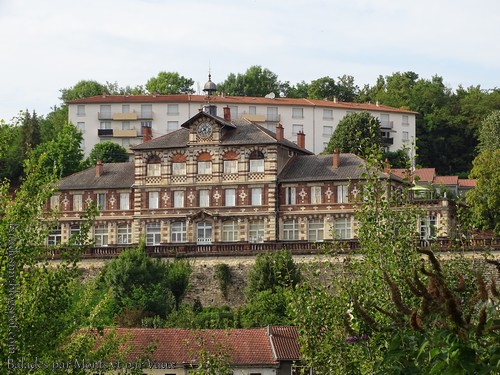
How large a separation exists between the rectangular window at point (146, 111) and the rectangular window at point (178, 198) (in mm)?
32165

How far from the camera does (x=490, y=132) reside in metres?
102

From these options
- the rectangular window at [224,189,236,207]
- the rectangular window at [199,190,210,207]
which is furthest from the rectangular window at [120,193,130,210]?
the rectangular window at [224,189,236,207]

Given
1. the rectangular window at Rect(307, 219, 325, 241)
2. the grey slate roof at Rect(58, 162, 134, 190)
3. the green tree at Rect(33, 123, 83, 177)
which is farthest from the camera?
the green tree at Rect(33, 123, 83, 177)

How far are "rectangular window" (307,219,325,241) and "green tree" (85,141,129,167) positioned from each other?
2934 centimetres

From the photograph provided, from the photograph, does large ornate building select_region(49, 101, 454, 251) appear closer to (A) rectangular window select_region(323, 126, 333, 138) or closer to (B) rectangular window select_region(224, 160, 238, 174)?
(B) rectangular window select_region(224, 160, 238, 174)

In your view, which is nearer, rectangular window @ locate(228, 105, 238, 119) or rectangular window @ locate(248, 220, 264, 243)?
rectangular window @ locate(248, 220, 264, 243)

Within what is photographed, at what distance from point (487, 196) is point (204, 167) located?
17651 mm

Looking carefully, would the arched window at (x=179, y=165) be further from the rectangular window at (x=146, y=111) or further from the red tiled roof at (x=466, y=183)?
the rectangular window at (x=146, y=111)

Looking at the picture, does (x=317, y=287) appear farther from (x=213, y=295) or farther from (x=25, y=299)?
(x=213, y=295)

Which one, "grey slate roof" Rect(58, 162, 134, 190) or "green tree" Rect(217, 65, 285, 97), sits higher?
"green tree" Rect(217, 65, 285, 97)

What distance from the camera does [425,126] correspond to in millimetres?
110062

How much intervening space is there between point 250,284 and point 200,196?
10.3m

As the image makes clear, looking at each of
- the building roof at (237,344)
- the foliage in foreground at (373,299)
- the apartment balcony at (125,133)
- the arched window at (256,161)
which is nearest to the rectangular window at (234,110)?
the apartment balcony at (125,133)

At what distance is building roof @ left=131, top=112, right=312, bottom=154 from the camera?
73562 mm
